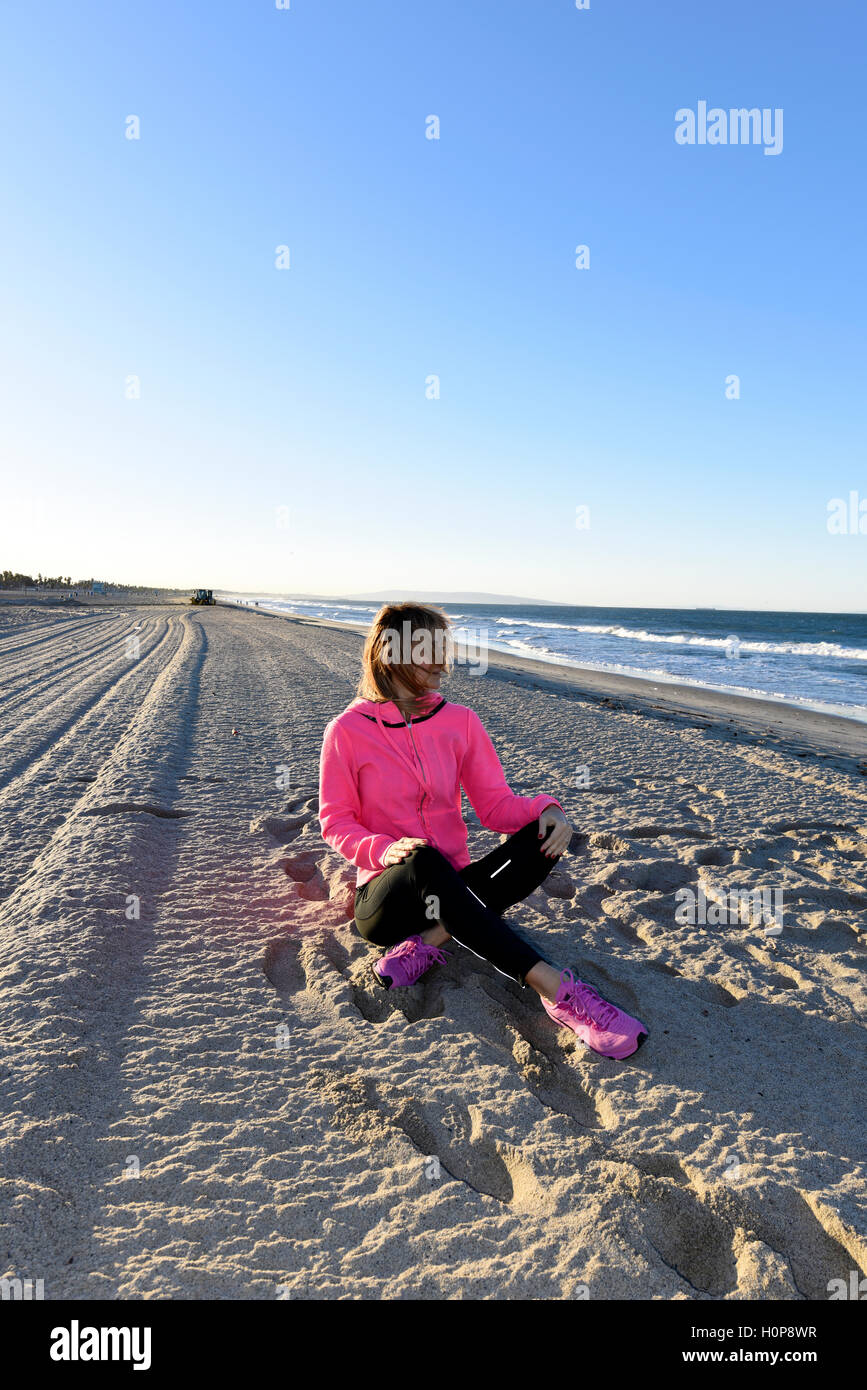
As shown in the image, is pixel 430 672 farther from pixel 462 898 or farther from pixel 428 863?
pixel 462 898

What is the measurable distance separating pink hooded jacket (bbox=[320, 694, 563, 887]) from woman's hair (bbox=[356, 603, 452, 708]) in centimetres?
9

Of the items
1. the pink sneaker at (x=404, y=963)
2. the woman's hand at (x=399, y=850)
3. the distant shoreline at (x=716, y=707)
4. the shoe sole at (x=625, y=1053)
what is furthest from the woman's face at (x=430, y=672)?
the distant shoreline at (x=716, y=707)

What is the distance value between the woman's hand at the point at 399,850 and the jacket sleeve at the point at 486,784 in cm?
54

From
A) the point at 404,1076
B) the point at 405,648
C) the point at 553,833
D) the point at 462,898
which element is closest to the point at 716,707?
the point at 553,833

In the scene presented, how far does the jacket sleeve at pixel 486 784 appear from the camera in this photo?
3.17 meters

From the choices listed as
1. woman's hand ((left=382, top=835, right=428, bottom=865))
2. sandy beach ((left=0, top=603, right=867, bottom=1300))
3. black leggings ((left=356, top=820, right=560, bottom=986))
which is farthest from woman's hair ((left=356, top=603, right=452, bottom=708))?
sandy beach ((left=0, top=603, right=867, bottom=1300))

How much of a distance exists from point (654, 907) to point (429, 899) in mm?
1690

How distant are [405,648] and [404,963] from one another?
1305 mm

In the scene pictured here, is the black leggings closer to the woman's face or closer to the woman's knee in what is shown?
the woman's knee

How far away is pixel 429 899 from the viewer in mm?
2703

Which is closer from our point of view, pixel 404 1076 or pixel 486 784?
pixel 404 1076

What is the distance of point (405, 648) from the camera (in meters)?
2.94
